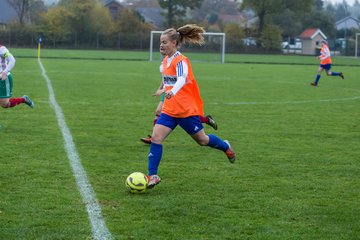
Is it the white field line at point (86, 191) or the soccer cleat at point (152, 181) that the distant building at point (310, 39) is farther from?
the soccer cleat at point (152, 181)

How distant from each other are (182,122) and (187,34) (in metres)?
1.00

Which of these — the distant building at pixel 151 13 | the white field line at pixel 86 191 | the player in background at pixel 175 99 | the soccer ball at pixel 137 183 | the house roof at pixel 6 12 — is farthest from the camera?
the distant building at pixel 151 13

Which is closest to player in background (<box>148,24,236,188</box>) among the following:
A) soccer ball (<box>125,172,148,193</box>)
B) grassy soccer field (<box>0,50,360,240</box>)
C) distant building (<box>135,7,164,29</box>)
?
soccer ball (<box>125,172,148,193</box>)

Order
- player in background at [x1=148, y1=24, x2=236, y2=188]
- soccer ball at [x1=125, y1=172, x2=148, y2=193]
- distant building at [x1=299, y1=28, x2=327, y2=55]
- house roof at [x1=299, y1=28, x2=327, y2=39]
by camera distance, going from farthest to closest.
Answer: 1. distant building at [x1=299, y1=28, x2=327, y2=55]
2. house roof at [x1=299, y1=28, x2=327, y2=39]
3. player in background at [x1=148, y1=24, x2=236, y2=188]
4. soccer ball at [x1=125, y1=172, x2=148, y2=193]

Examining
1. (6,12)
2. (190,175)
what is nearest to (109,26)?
(6,12)

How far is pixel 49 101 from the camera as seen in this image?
16.8 m

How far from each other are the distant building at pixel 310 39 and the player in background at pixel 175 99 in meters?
84.4

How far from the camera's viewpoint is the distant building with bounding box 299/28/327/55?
9062 centimetres

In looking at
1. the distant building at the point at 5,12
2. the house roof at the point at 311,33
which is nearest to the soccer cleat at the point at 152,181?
the house roof at the point at 311,33

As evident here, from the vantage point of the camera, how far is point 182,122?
7641 millimetres

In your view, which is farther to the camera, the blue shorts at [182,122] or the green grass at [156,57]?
the green grass at [156,57]

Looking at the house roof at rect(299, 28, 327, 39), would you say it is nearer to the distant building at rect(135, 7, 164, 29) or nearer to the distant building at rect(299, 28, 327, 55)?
the distant building at rect(299, 28, 327, 55)

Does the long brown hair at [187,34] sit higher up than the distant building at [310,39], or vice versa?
the distant building at [310,39]

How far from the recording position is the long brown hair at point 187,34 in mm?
7652
